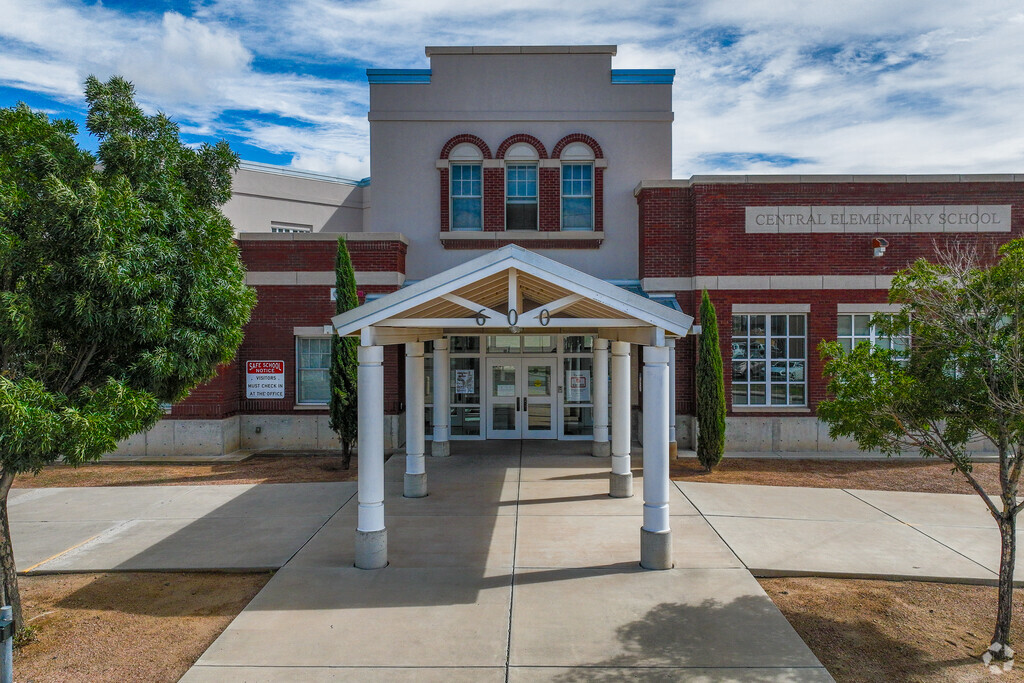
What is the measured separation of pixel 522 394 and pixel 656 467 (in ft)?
29.8

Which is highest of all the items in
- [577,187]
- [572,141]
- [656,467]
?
[572,141]

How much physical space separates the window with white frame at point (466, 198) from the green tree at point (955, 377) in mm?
12001

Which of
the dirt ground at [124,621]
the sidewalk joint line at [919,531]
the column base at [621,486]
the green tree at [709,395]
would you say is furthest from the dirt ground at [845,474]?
the dirt ground at [124,621]

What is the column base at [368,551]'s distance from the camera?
8.20m

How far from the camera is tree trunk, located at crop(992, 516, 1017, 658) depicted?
6.08 metres

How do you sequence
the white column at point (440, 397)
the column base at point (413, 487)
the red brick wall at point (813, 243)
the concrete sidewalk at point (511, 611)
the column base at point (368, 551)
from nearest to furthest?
the concrete sidewalk at point (511, 611) → the column base at point (368, 551) → the column base at point (413, 487) → the white column at point (440, 397) → the red brick wall at point (813, 243)

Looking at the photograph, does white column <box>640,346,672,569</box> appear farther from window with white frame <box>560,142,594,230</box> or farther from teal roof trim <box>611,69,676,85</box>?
teal roof trim <box>611,69,676,85</box>

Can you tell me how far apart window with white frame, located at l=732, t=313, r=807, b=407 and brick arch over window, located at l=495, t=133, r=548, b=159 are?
645cm

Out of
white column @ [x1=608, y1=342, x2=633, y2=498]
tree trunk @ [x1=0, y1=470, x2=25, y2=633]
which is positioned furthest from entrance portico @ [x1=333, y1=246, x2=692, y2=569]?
tree trunk @ [x1=0, y1=470, x2=25, y2=633]

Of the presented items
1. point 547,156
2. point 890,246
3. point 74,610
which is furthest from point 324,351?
point 890,246

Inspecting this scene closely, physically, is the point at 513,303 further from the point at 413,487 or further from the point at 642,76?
the point at 642,76

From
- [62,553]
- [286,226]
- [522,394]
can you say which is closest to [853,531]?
[522,394]

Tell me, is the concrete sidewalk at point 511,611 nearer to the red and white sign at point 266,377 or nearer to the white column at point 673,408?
the white column at point 673,408

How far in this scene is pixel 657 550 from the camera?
8070mm
